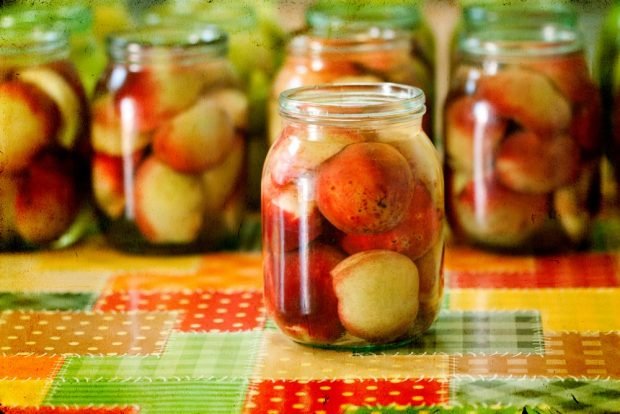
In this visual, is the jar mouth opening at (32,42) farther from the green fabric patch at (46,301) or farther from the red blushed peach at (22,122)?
the green fabric patch at (46,301)

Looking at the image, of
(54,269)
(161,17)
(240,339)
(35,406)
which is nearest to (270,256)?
(240,339)

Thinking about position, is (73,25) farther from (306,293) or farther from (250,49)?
(306,293)

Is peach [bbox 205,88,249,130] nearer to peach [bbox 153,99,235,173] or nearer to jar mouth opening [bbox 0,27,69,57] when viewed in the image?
peach [bbox 153,99,235,173]

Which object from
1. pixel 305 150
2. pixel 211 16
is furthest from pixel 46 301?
pixel 211 16

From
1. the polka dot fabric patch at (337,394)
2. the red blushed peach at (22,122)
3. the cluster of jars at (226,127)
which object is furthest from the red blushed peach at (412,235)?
the red blushed peach at (22,122)

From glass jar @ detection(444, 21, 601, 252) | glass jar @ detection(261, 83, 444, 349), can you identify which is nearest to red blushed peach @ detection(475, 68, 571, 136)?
glass jar @ detection(444, 21, 601, 252)

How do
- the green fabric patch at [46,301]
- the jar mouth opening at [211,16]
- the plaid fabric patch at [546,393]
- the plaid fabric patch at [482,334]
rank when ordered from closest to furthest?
the plaid fabric patch at [546,393] < the plaid fabric patch at [482,334] < the green fabric patch at [46,301] < the jar mouth opening at [211,16]
